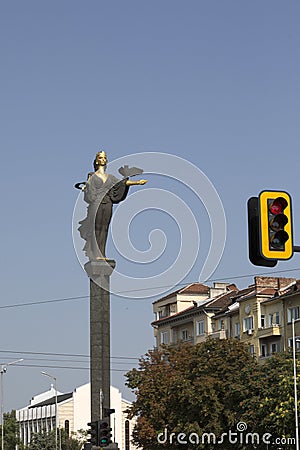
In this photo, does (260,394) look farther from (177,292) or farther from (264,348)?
(177,292)

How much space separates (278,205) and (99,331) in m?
22.9

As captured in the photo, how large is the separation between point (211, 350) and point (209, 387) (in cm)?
420

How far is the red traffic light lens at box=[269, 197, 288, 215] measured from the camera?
14086 millimetres

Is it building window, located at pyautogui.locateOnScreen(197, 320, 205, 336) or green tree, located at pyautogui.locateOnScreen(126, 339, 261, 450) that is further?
building window, located at pyautogui.locateOnScreen(197, 320, 205, 336)

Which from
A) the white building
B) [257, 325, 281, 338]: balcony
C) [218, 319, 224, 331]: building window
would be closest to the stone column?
[257, 325, 281, 338]: balcony

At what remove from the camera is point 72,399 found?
130 m

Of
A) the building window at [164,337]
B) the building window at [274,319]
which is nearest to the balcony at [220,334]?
the building window at [274,319]

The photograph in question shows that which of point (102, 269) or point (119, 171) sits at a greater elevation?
point (119, 171)

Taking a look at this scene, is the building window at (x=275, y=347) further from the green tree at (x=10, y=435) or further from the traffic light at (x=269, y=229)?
the traffic light at (x=269, y=229)

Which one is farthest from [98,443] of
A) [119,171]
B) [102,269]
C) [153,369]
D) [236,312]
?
[236,312]

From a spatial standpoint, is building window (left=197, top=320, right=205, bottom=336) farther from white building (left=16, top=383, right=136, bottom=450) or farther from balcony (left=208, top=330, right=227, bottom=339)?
white building (left=16, top=383, right=136, bottom=450)

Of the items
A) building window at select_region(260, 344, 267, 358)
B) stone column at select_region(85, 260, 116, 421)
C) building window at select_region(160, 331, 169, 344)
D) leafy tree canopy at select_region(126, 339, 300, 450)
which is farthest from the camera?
building window at select_region(160, 331, 169, 344)

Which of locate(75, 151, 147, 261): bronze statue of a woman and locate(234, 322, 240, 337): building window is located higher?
locate(234, 322, 240, 337): building window

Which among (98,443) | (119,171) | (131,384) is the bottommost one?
(98,443)
